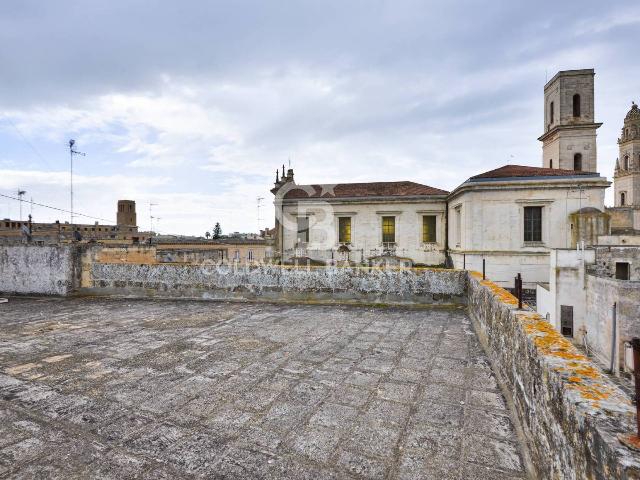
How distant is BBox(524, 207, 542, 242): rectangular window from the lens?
54.6 feet

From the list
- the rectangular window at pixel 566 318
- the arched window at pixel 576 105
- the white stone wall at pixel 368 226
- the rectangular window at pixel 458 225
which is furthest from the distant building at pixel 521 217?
the arched window at pixel 576 105

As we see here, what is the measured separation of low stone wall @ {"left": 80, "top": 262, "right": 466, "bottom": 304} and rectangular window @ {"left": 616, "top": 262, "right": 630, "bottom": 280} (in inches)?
670

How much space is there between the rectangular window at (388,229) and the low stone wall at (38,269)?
678 inches

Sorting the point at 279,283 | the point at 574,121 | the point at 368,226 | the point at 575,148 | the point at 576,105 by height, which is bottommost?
the point at 279,283

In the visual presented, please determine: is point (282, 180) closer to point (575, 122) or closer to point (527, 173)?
point (527, 173)

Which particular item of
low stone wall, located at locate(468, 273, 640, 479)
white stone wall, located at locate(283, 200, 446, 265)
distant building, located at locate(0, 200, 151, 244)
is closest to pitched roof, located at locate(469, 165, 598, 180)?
white stone wall, located at locate(283, 200, 446, 265)

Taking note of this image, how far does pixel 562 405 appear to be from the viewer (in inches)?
75.6

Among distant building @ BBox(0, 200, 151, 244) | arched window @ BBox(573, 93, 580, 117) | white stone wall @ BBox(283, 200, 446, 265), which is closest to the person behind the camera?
white stone wall @ BBox(283, 200, 446, 265)

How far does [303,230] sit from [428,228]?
8.51m

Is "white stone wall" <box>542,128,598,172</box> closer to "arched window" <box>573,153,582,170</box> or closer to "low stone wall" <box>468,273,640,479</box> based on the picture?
"arched window" <box>573,153,582,170</box>

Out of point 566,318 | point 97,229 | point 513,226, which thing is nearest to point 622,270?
point 566,318

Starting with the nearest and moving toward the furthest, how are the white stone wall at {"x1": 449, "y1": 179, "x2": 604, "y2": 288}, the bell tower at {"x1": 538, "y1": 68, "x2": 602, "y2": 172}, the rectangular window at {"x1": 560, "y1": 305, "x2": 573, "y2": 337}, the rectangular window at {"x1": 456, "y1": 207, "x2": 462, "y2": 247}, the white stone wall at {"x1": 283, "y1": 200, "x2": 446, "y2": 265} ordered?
the white stone wall at {"x1": 449, "y1": 179, "x2": 604, "y2": 288}, the rectangular window at {"x1": 560, "y1": 305, "x2": 573, "y2": 337}, the rectangular window at {"x1": 456, "y1": 207, "x2": 462, "y2": 247}, the white stone wall at {"x1": 283, "y1": 200, "x2": 446, "y2": 265}, the bell tower at {"x1": 538, "y1": 68, "x2": 602, "y2": 172}

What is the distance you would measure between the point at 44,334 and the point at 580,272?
69.0ft

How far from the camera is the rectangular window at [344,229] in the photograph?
23547mm
